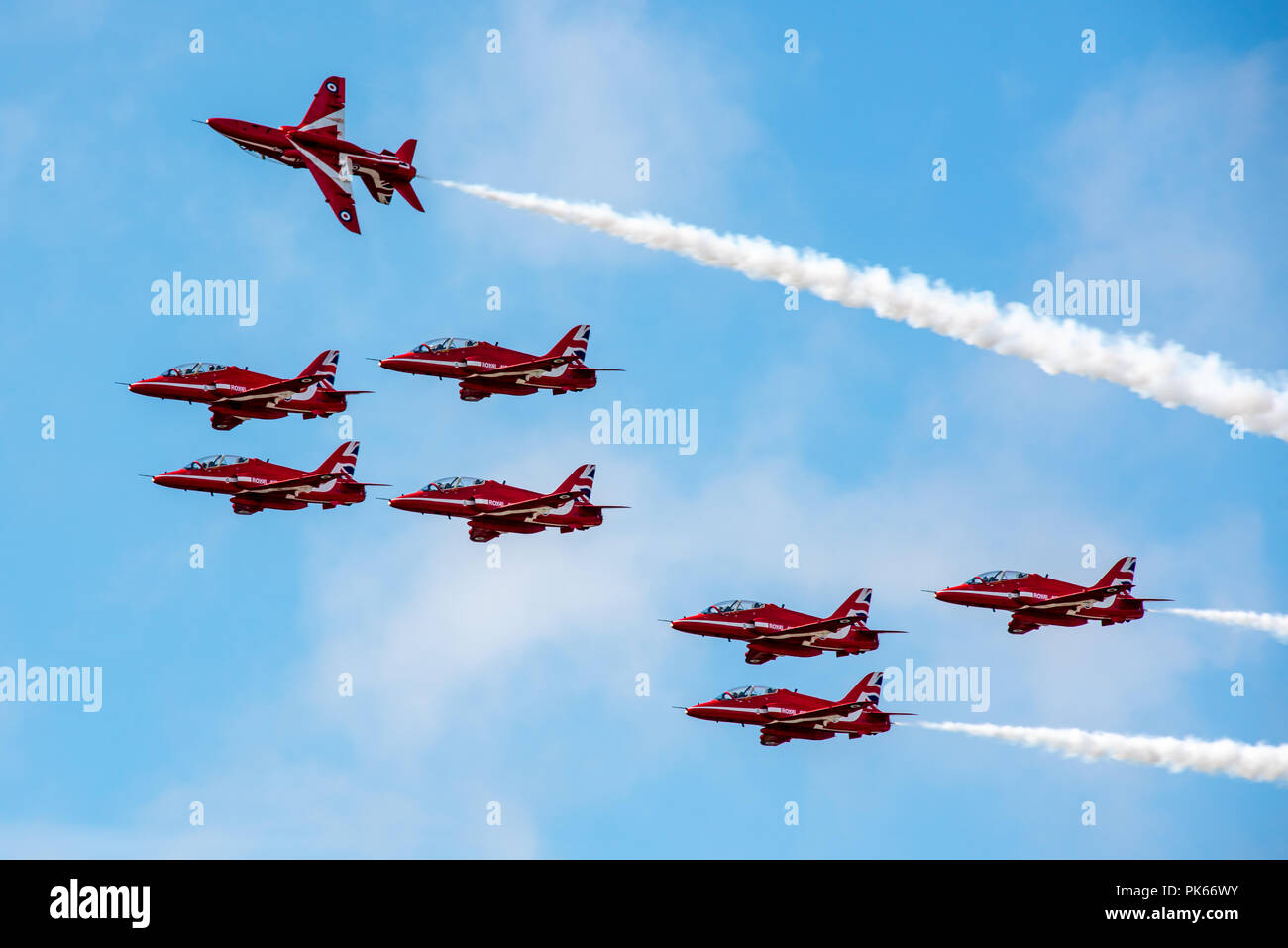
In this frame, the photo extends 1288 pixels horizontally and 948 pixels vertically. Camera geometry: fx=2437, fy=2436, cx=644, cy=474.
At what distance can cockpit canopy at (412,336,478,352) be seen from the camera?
374ft

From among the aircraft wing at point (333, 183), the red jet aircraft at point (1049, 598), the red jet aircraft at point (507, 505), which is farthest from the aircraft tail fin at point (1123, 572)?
the aircraft wing at point (333, 183)

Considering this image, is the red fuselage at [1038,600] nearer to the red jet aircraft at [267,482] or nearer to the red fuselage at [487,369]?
the red fuselage at [487,369]

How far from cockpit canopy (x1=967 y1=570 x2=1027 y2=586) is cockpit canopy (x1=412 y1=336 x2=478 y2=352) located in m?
26.8

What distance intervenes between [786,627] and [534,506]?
1332 cm

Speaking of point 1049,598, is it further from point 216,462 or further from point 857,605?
point 216,462

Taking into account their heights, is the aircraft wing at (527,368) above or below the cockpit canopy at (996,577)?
above

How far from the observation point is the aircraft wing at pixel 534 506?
113 m

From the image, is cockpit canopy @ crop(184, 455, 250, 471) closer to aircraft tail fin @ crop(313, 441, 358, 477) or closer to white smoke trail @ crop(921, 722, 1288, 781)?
aircraft tail fin @ crop(313, 441, 358, 477)

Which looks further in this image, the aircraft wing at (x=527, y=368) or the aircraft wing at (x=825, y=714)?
the aircraft wing at (x=825, y=714)

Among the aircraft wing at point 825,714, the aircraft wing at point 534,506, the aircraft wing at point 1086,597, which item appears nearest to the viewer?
the aircraft wing at point 534,506

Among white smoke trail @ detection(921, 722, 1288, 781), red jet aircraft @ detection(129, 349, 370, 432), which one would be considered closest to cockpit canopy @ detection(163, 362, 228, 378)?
red jet aircraft @ detection(129, 349, 370, 432)
